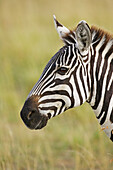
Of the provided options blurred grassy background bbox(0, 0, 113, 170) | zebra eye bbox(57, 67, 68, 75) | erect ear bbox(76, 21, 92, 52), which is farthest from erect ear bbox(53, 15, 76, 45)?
blurred grassy background bbox(0, 0, 113, 170)

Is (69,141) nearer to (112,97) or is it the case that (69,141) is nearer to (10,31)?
(112,97)

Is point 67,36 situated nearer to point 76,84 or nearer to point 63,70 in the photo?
point 63,70

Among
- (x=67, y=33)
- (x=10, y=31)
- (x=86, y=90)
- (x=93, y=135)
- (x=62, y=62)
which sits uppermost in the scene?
(x=10, y=31)

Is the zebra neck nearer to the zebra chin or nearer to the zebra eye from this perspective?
the zebra eye

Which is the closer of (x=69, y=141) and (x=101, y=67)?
(x=101, y=67)

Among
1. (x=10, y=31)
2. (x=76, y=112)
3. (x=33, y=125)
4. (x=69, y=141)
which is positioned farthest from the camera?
(x=10, y=31)

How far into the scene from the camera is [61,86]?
3496 millimetres

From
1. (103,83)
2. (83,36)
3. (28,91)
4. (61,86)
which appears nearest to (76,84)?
(61,86)

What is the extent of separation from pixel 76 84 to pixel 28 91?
18.9 ft

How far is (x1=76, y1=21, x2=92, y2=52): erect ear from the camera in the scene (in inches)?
133

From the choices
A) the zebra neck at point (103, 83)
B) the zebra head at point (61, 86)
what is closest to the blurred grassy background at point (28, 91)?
the zebra neck at point (103, 83)

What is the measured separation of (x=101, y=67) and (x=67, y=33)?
49cm

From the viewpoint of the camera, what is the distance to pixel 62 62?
3518 mm

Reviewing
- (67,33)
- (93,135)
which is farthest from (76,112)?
(67,33)
